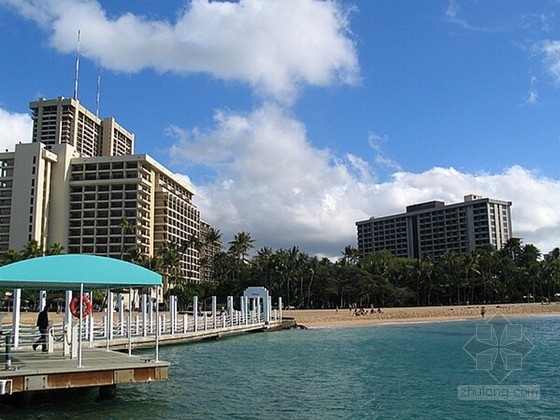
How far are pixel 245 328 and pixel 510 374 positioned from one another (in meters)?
26.1

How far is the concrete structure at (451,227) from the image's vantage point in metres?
171

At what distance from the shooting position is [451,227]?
176 m

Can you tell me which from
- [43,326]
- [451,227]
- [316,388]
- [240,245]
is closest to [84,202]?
[240,245]

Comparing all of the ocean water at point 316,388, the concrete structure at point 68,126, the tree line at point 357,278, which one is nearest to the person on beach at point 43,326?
the ocean water at point 316,388

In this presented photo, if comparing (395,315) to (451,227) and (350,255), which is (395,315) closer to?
(350,255)

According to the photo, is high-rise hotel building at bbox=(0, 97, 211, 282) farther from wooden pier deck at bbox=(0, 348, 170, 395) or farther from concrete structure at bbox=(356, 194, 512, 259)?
wooden pier deck at bbox=(0, 348, 170, 395)

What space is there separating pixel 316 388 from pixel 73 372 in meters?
9.40

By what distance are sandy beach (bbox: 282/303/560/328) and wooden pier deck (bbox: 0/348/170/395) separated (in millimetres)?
46587

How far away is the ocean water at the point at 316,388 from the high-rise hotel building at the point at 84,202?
84903mm

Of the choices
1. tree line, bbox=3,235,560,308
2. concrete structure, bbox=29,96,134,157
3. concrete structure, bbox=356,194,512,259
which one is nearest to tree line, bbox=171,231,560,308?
tree line, bbox=3,235,560,308

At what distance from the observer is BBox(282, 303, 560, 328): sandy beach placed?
229 feet

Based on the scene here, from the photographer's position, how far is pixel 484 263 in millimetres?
111562

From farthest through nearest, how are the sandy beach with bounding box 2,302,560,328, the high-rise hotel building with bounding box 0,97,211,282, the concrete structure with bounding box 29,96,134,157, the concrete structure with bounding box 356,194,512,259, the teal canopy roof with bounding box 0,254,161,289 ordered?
1. the concrete structure with bounding box 356,194,512,259
2. the concrete structure with bounding box 29,96,134,157
3. the high-rise hotel building with bounding box 0,97,211,282
4. the sandy beach with bounding box 2,302,560,328
5. the teal canopy roof with bounding box 0,254,161,289

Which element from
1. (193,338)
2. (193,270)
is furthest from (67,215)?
(193,338)
